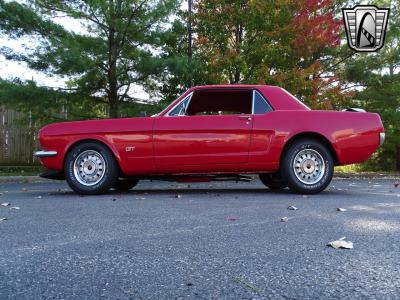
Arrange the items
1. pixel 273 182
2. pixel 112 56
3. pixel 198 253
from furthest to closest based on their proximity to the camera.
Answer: pixel 112 56 → pixel 273 182 → pixel 198 253

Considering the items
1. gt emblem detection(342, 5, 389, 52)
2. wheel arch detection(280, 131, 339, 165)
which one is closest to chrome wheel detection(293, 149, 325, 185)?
wheel arch detection(280, 131, 339, 165)

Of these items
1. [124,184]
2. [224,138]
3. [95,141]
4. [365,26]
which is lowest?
[124,184]

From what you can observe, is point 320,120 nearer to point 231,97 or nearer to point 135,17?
point 231,97

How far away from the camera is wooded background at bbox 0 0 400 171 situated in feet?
39.0

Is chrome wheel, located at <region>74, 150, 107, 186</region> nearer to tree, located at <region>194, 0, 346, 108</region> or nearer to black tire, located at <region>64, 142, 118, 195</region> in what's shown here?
black tire, located at <region>64, 142, 118, 195</region>

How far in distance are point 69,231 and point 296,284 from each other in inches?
75.2

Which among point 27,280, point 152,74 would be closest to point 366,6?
point 152,74

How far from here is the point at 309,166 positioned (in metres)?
6.17

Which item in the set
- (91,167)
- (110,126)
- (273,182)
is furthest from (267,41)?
(91,167)

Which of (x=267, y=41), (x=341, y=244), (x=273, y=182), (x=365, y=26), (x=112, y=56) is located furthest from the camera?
(x=365, y=26)

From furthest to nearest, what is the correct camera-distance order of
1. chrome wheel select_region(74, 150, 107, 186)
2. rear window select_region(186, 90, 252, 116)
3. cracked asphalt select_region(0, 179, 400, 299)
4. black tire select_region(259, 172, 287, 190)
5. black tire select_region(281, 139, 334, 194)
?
black tire select_region(259, 172, 287, 190) → rear window select_region(186, 90, 252, 116) → chrome wheel select_region(74, 150, 107, 186) → black tire select_region(281, 139, 334, 194) → cracked asphalt select_region(0, 179, 400, 299)

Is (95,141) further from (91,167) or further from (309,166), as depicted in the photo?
(309,166)

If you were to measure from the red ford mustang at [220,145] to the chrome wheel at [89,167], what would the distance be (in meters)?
0.01

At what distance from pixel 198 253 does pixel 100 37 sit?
10.7m
